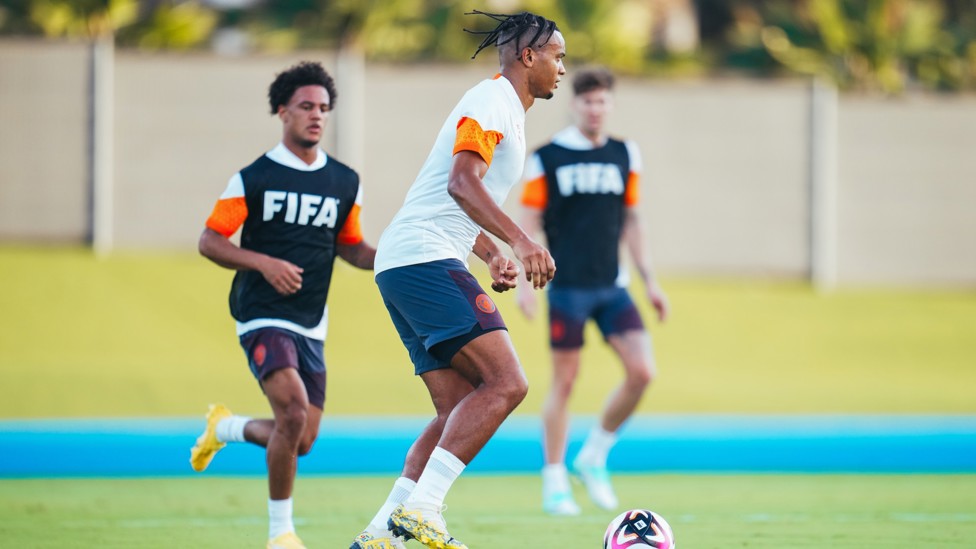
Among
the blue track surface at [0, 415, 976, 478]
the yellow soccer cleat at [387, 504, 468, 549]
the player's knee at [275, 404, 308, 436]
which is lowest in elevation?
the blue track surface at [0, 415, 976, 478]

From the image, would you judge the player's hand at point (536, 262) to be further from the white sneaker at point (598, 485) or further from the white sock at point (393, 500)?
the white sneaker at point (598, 485)

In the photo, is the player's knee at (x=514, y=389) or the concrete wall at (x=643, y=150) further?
the concrete wall at (x=643, y=150)

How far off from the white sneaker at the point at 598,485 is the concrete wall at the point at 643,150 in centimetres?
721

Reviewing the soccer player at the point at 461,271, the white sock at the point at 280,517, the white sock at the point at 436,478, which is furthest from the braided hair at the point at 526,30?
the white sock at the point at 280,517

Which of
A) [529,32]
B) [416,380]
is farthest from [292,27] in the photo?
[529,32]

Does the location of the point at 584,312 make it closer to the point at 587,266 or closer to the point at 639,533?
the point at 587,266

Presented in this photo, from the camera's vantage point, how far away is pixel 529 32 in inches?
194

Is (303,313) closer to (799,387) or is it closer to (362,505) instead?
(362,505)

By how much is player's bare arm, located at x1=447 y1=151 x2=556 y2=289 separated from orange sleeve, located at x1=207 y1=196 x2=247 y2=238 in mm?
1306

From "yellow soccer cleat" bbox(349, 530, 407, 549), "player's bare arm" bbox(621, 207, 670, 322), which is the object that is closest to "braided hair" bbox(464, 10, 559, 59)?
"yellow soccer cleat" bbox(349, 530, 407, 549)

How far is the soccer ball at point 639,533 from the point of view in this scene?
498cm

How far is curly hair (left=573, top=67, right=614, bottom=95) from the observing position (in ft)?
23.4

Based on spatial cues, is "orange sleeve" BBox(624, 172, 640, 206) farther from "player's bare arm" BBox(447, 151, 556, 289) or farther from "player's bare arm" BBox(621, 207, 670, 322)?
"player's bare arm" BBox(447, 151, 556, 289)

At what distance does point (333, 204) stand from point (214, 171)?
29.6ft
